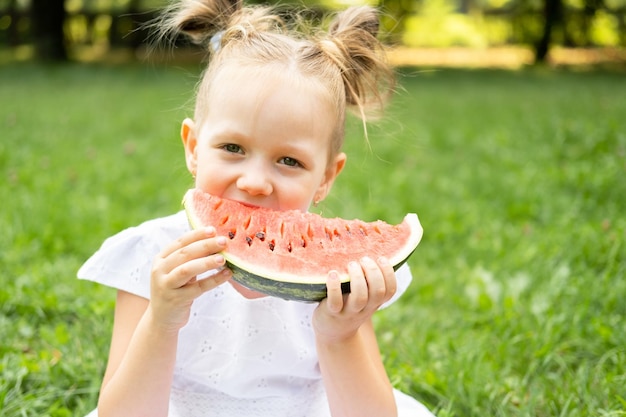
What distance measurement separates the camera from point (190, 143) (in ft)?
8.16

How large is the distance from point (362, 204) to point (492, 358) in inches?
93.6

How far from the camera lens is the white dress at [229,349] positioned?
2379mm

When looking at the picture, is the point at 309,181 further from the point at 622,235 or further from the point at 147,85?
the point at 147,85

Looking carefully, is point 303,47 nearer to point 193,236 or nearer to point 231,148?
point 231,148

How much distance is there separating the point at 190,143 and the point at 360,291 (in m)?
1.00

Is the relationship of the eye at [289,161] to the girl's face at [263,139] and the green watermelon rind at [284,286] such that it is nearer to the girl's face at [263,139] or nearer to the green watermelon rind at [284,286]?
the girl's face at [263,139]

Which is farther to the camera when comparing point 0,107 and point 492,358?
point 0,107

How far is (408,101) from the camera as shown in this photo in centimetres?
1191

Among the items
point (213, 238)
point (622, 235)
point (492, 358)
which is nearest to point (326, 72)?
point (213, 238)

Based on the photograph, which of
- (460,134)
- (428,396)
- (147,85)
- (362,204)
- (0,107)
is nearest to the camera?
(428,396)

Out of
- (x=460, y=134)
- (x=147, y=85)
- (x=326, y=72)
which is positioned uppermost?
(x=326, y=72)

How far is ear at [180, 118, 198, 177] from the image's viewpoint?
2.43 metres

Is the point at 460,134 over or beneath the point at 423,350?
beneath

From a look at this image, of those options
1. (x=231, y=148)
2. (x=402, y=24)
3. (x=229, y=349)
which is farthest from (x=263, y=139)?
(x=402, y=24)
